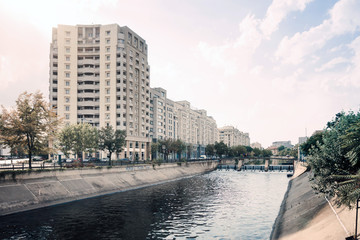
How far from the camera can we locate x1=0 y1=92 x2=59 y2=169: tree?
147 ft

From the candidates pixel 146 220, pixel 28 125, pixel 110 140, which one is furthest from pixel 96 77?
pixel 146 220

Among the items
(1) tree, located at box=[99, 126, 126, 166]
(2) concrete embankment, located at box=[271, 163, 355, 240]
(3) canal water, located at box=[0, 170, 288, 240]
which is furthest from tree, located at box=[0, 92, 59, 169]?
(2) concrete embankment, located at box=[271, 163, 355, 240]

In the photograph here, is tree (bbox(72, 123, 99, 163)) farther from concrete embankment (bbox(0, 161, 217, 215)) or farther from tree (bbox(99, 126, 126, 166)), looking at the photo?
concrete embankment (bbox(0, 161, 217, 215))

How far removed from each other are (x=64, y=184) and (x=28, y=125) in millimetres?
12084

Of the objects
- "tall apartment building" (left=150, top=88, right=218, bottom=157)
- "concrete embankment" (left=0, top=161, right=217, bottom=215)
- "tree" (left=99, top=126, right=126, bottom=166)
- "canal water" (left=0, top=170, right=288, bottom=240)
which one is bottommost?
"canal water" (left=0, top=170, right=288, bottom=240)

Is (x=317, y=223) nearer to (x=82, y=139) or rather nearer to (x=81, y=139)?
(x=82, y=139)

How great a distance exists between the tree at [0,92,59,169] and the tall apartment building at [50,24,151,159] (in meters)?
59.7

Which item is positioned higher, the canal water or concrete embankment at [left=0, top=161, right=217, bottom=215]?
concrete embankment at [left=0, top=161, right=217, bottom=215]

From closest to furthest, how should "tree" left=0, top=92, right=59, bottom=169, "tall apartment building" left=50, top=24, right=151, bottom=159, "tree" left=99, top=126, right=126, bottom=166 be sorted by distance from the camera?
"tree" left=0, top=92, right=59, bottom=169, "tree" left=99, top=126, right=126, bottom=166, "tall apartment building" left=50, top=24, right=151, bottom=159

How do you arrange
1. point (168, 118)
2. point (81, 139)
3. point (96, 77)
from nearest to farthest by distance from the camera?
point (81, 139), point (96, 77), point (168, 118)

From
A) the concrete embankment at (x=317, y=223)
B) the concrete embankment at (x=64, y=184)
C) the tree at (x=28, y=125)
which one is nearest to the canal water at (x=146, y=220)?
the concrete embankment at (x=317, y=223)

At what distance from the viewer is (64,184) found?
4691 centimetres

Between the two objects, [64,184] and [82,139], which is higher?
[82,139]

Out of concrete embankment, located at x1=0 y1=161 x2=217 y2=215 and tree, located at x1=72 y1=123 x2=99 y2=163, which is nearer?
concrete embankment, located at x1=0 y1=161 x2=217 y2=215
